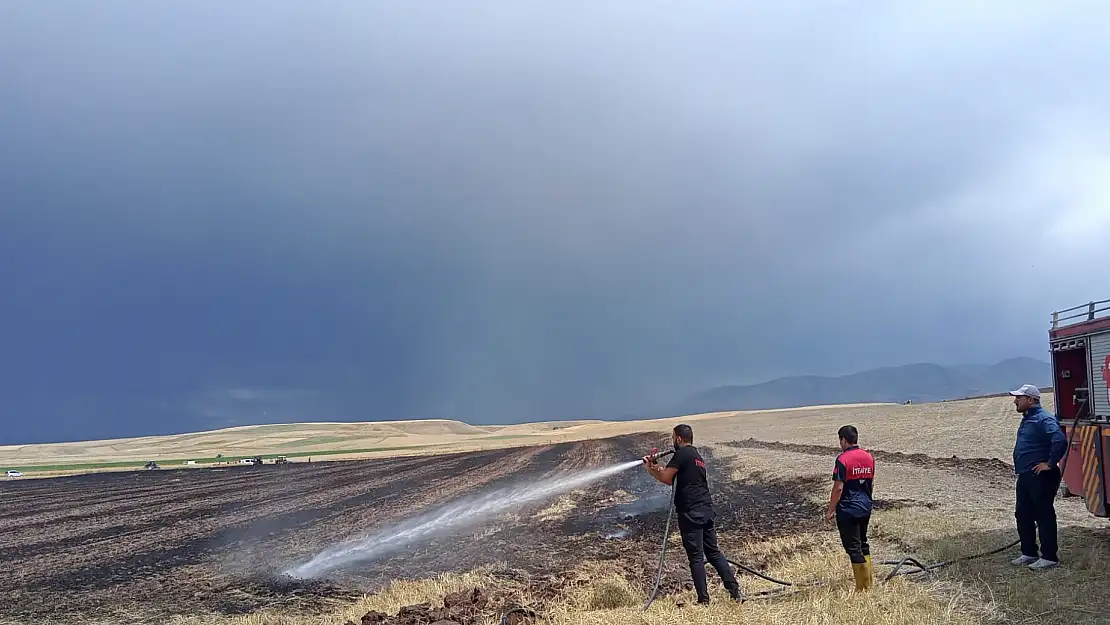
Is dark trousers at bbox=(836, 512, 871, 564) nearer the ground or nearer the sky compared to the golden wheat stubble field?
nearer the sky

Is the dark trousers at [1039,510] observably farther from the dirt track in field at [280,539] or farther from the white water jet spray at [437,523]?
the white water jet spray at [437,523]

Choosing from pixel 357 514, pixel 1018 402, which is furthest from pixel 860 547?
pixel 357 514

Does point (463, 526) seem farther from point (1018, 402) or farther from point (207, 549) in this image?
point (1018, 402)

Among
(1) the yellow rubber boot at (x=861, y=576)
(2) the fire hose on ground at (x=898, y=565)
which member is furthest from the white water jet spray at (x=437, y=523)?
(1) the yellow rubber boot at (x=861, y=576)

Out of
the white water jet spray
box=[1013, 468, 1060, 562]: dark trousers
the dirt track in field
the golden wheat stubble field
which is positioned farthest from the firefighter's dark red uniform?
the white water jet spray

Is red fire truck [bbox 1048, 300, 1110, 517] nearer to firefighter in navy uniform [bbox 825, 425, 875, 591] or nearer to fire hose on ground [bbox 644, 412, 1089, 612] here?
fire hose on ground [bbox 644, 412, 1089, 612]

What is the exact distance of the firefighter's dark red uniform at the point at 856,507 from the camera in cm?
780

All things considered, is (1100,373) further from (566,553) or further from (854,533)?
(566,553)

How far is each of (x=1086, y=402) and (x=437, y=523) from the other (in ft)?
49.6

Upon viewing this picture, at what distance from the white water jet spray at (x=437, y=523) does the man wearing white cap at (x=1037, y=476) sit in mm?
9591

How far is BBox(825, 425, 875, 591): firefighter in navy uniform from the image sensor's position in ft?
25.6

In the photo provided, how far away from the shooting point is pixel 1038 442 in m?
9.12

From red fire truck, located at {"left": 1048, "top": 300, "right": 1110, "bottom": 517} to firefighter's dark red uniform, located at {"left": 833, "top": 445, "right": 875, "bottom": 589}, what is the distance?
3.87 m

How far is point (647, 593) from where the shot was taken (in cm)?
924
